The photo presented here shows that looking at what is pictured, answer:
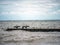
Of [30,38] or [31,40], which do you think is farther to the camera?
[30,38]

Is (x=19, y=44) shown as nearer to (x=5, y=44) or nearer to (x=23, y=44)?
(x=23, y=44)

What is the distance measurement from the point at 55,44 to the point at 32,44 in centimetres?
306

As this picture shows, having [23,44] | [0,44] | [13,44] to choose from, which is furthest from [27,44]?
[0,44]

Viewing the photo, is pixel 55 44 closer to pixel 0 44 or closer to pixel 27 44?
pixel 27 44

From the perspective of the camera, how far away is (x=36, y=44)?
21453 mm

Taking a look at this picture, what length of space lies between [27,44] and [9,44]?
245 centimetres

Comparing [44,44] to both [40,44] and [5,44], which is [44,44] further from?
[5,44]

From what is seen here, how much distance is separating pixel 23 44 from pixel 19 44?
1.81ft

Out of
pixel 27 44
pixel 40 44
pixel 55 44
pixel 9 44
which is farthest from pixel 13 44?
pixel 55 44

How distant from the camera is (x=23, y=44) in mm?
21250

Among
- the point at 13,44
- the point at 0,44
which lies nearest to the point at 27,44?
the point at 13,44

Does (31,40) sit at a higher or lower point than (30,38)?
higher

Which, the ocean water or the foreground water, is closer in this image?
the foreground water

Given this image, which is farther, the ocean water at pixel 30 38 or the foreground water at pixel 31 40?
the ocean water at pixel 30 38
